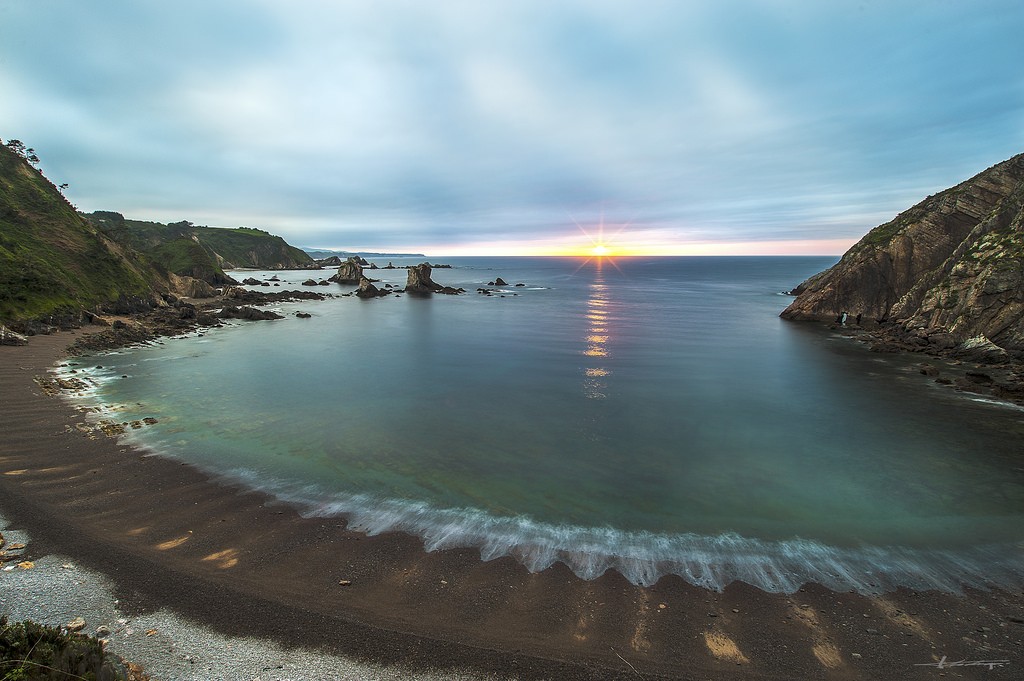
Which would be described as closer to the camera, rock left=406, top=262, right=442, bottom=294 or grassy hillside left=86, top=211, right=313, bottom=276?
grassy hillside left=86, top=211, right=313, bottom=276

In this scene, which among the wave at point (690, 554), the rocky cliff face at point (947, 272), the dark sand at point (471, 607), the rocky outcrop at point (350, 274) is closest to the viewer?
the dark sand at point (471, 607)

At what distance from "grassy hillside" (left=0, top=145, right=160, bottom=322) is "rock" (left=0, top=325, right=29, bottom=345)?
5717mm

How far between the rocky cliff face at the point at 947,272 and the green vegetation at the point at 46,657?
57.3 metres

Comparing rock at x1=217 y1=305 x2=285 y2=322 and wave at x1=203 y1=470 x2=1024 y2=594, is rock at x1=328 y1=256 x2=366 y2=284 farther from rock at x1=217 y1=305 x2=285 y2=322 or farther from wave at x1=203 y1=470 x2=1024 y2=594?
wave at x1=203 y1=470 x2=1024 y2=594

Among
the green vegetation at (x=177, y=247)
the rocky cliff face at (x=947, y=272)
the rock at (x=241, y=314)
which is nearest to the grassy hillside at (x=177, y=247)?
the green vegetation at (x=177, y=247)

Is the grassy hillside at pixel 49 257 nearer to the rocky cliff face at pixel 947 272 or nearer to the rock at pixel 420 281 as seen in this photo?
the rock at pixel 420 281

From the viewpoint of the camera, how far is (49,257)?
48406mm

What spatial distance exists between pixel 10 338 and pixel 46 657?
4019 cm

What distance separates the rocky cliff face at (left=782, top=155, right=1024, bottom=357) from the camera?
1548 inches

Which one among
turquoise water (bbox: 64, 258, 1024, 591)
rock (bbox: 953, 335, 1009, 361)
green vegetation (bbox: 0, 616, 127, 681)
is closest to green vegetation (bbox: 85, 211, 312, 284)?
turquoise water (bbox: 64, 258, 1024, 591)

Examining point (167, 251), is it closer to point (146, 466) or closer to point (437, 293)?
point (437, 293)

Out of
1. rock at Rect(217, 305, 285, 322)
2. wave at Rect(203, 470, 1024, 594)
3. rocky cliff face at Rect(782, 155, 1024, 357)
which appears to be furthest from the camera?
rock at Rect(217, 305, 285, 322)

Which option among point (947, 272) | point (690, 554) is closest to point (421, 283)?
point (947, 272)

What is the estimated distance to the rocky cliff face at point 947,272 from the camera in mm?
39312
